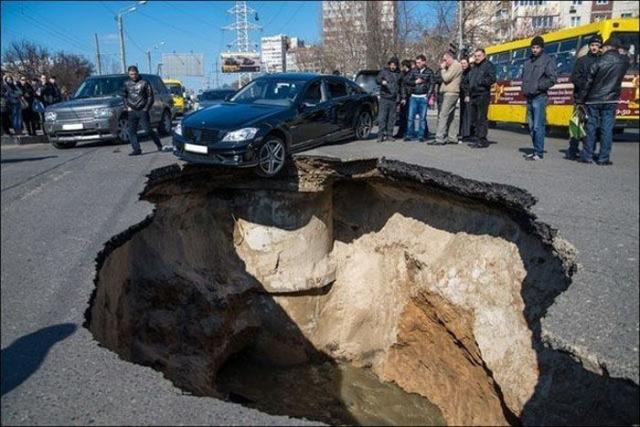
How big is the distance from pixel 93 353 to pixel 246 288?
5.52m

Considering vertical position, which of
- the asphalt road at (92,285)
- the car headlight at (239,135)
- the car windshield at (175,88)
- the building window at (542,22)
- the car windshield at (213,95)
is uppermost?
the building window at (542,22)

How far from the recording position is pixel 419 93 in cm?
945

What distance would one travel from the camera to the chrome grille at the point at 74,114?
9469 millimetres

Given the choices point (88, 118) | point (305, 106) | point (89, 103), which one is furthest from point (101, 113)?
point (305, 106)

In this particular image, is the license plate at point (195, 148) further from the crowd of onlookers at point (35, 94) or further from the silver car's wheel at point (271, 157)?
the crowd of onlookers at point (35, 94)

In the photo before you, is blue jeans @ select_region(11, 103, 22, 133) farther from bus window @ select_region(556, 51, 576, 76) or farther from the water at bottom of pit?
bus window @ select_region(556, 51, 576, 76)

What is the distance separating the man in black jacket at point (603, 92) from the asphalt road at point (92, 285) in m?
0.49

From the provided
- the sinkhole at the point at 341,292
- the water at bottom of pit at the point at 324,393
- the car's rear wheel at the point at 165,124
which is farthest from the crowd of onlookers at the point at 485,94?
the car's rear wheel at the point at 165,124

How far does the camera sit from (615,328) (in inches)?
128

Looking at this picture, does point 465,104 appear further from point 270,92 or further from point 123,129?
point 123,129

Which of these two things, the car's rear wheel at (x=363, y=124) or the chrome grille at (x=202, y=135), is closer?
the chrome grille at (x=202, y=135)

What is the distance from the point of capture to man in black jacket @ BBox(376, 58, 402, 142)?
9297 millimetres

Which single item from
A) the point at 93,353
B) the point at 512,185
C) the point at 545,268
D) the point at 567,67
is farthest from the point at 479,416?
the point at 567,67

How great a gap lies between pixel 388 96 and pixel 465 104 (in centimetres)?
158
